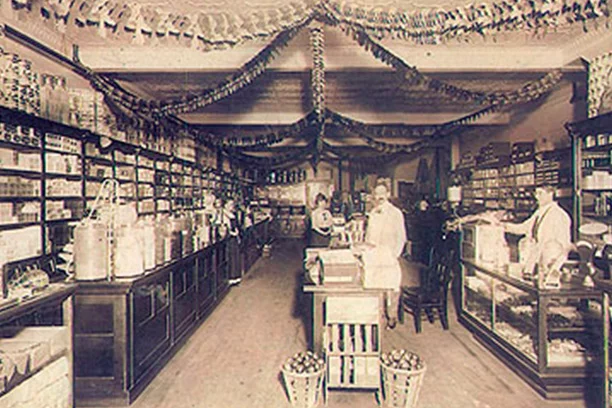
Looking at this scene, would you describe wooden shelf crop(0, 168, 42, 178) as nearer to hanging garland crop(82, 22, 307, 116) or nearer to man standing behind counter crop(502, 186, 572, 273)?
hanging garland crop(82, 22, 307, 116)

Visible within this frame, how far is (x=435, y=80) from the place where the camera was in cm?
404

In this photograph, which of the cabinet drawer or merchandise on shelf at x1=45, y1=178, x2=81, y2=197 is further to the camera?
merchandise on shelf at x1=45, y1=178, x2=81, y2=197

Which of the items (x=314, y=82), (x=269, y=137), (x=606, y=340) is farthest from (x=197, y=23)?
(x=269, y=137)

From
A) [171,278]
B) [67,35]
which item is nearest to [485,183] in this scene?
[171,278]

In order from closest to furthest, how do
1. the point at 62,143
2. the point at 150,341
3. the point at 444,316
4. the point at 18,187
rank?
the point at 150,341
the point at 18,187
the point at 62,143
the point at 444,316

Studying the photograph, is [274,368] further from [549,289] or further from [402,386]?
[549,289]

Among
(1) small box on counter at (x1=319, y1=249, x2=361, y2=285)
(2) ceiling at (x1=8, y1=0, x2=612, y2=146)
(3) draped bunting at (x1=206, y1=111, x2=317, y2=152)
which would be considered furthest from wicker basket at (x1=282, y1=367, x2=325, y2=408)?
(3) draped bunting at (x1=206, y1=111, x2=317, y2=152)

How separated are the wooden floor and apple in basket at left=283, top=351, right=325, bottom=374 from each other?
272mm

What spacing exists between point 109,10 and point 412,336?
13.4 ft

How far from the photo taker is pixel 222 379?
11.1ft

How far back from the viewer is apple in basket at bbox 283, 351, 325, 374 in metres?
2.88

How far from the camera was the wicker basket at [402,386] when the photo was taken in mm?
2820

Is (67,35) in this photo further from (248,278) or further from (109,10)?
(248,278)

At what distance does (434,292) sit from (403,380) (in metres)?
2.21
